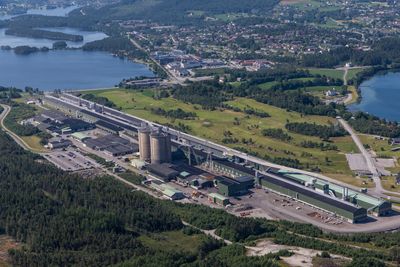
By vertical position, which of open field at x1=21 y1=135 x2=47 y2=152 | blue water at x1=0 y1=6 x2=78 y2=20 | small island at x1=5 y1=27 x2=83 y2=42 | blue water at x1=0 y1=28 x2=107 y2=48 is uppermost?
blue water at x1=0 y1=6 x2=78 y2=20

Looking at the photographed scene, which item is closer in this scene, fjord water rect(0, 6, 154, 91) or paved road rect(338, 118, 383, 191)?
paved road rect(338, 118, 383, 191)

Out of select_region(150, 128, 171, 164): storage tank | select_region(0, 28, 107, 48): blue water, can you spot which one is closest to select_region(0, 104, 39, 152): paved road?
select_region(150, 128, 171, 164): storage tank

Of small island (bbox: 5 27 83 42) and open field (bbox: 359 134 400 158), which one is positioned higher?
small island (bbox: 5 27 83 42)

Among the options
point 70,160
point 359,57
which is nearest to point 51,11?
point 359,57

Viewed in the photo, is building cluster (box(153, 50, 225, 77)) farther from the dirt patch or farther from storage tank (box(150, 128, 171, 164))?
the dirt patch

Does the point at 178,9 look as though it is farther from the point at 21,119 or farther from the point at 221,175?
the point at 221,175

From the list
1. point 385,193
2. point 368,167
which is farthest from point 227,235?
point 368,167

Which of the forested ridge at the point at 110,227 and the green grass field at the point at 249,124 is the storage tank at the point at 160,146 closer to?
the forested ridge at the point at 110,227
